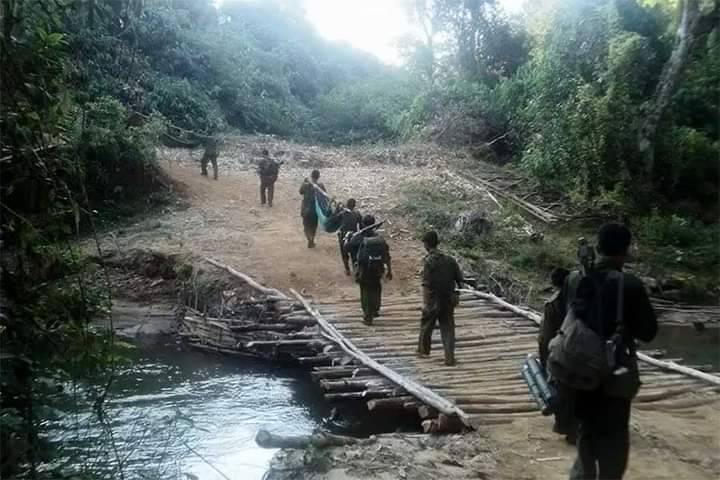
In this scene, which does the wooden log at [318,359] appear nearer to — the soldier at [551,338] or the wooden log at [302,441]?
the wooden log at [302,441]

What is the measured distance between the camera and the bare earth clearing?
509 cm

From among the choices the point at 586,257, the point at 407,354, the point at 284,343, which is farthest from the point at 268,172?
the point at 586,257

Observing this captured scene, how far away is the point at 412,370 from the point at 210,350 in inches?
155

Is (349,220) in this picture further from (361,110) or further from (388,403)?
(361,110)

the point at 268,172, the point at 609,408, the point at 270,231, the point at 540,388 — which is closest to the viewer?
the point at 609,408

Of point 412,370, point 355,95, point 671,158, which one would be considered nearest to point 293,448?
point 412,370

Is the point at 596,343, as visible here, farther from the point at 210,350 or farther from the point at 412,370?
the point at 210,350

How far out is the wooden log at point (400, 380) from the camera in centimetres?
608

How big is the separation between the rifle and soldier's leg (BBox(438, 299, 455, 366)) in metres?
2.50

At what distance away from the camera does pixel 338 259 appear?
11906 millimetres

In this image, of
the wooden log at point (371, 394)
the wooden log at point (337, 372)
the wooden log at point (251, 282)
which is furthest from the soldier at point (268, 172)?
the wooden log at point (371, 394)

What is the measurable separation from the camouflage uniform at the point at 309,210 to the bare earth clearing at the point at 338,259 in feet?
1.03

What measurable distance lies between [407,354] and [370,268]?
1.11 m

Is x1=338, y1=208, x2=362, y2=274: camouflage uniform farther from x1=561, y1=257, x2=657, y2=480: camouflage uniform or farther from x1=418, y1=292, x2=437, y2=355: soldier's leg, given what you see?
x1=561, y1=257, x2=657, y2=480: camouflage uniform
